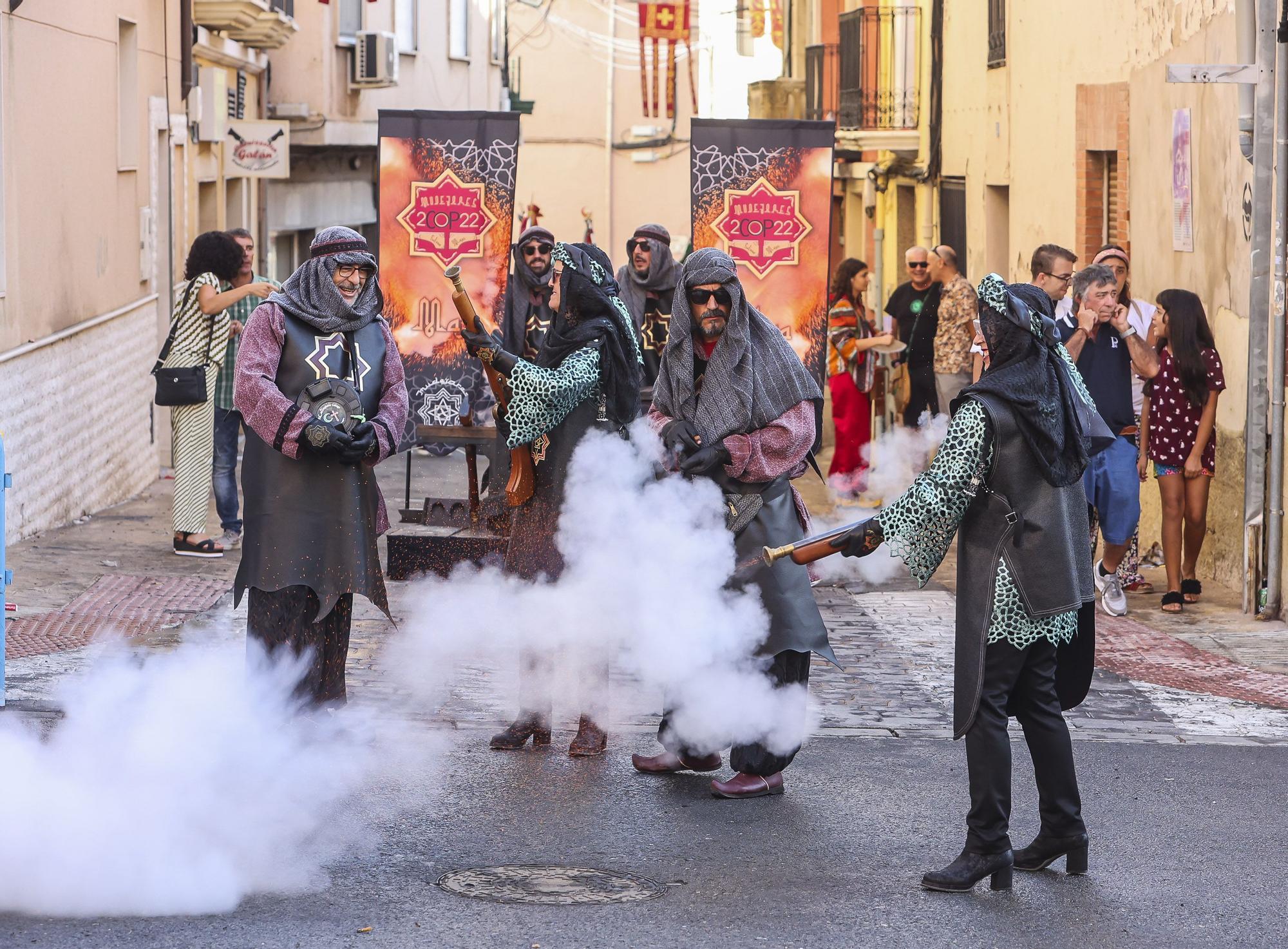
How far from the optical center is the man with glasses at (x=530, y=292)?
334 inches

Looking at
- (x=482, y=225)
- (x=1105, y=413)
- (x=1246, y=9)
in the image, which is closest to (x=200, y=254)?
(x=482, y=225)

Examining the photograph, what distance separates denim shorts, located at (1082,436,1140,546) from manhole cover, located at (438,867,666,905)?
5073mm

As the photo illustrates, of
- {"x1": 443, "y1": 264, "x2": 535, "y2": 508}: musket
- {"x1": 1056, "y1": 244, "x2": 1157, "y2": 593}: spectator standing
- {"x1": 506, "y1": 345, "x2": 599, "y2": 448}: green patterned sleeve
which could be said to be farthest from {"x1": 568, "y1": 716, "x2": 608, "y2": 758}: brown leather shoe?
{"x1": 1056, "y1": 244, "x2": 1157, "y2": 593}: spectator standing

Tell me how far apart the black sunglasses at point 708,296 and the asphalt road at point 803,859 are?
5.47ft

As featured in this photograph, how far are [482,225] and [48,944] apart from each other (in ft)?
26.8

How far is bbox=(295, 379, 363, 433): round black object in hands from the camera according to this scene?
6.98 metres

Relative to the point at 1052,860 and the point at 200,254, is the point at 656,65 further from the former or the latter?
the point at 1052,860

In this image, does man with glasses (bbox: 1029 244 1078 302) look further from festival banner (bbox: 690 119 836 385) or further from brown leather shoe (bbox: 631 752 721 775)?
brown leather shoe (bbox: 631 752 721 775)

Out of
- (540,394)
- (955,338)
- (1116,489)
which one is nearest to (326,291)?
(540,394)

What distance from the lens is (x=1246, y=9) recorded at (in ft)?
33.4

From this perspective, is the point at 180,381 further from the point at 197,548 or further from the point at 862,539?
the point at 862,539

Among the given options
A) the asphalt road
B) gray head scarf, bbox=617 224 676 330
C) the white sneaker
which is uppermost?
gray head scarf, bbox=617 224 676 330

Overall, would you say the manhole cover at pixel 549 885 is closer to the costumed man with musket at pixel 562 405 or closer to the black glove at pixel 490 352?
the costumed man with musket at pixel 562 405

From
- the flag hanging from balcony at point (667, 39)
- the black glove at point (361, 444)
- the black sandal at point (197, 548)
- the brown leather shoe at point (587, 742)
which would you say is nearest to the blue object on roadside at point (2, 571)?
the black glove at point (361, 444)
